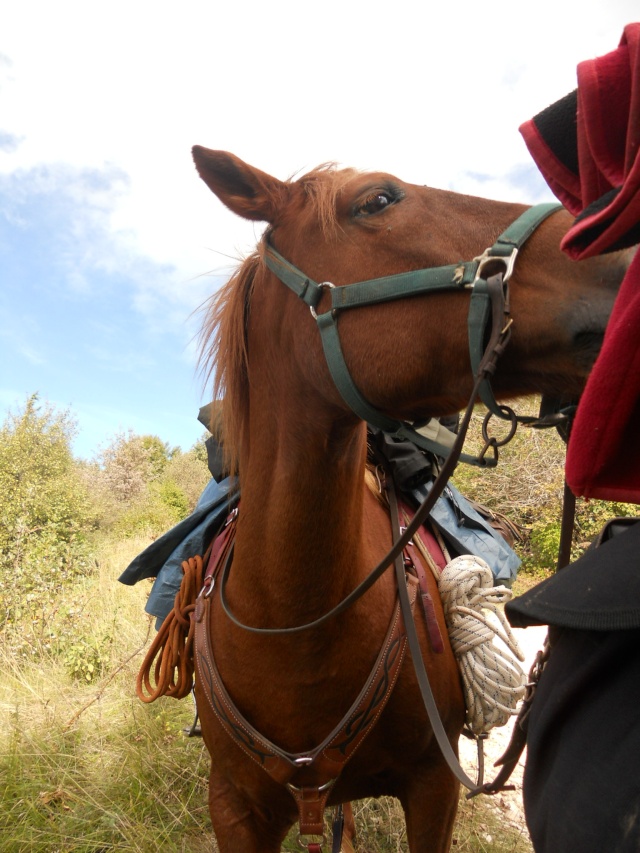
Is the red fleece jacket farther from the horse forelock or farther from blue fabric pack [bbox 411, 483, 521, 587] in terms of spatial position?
blue fabric pack [bbox 411, 483, 521, 587]

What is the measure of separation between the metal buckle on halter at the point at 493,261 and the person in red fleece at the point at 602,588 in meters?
0.34

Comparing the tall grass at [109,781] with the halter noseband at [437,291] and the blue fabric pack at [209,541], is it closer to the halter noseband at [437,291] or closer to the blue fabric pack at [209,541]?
the blue fabric pack at [209,541]

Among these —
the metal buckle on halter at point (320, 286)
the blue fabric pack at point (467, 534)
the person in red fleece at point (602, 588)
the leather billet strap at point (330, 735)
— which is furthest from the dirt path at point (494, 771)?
the person in red fleece at point (602, 588)

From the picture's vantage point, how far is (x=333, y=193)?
1.52 meters

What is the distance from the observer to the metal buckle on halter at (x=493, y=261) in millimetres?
1131

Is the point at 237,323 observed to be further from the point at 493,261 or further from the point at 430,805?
the point at 430,805

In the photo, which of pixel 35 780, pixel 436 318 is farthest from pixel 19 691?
pixel 436 318

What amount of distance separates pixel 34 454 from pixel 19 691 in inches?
557

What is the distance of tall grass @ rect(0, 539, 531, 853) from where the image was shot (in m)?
3.06

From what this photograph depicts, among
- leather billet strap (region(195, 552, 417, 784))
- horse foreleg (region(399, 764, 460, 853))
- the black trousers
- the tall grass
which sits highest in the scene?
the black trousers

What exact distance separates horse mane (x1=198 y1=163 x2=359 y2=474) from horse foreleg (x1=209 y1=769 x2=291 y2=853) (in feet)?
3.99

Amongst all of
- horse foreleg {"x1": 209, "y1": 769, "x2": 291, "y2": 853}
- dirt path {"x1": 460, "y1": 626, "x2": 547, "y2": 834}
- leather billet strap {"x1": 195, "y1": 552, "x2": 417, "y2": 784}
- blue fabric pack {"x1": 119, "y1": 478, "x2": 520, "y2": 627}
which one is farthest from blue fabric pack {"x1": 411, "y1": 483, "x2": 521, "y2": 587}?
horse foreleg {"x1": 209, "y1": 769, "x2": 291, "y2": 853}

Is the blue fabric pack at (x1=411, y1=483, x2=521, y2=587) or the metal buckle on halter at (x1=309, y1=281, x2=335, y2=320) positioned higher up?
the metal buckle on halter at (x1=309, y1=281, x2=335, y2=320)

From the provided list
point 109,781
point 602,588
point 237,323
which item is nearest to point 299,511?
point 237,323
